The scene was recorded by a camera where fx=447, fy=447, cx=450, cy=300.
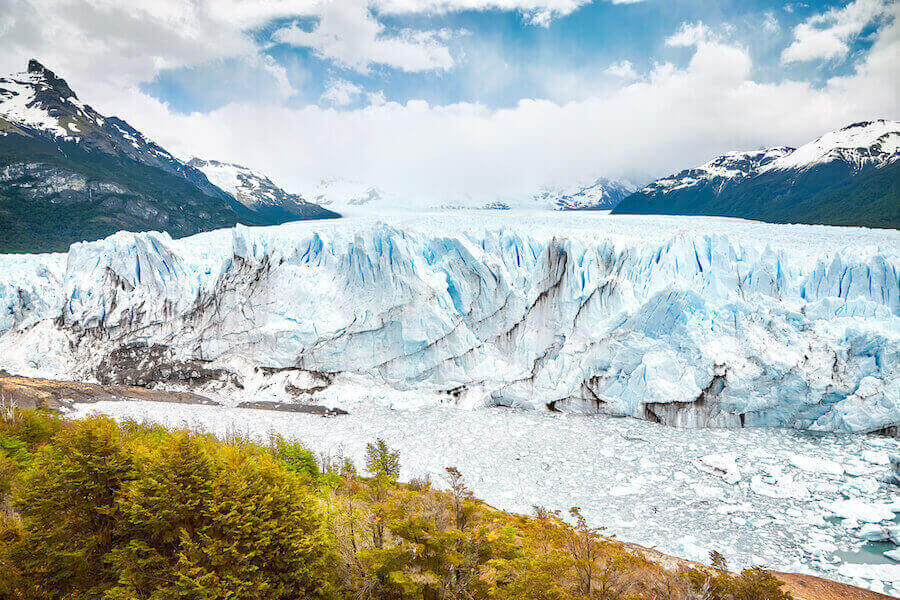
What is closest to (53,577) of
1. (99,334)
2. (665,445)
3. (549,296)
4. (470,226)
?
(665,445)

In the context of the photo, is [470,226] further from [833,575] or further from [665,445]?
[833,575]

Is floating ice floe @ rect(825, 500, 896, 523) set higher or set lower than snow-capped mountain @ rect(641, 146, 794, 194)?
lower

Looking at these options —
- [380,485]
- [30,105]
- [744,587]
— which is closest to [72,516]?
[380,485]

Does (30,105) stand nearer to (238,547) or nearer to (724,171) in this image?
(238,547)

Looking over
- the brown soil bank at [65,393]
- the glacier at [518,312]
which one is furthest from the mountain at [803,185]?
the brown soil bank at [65,393]

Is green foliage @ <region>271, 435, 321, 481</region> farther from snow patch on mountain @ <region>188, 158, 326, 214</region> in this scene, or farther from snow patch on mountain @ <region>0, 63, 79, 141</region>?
snow patch on mountain @ <region>188, 158, 326, 214</region>

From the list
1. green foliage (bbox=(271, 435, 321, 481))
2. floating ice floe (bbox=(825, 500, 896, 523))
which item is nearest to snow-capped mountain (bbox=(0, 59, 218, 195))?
green foliage (bbox=(271, 435, 321, 481))
